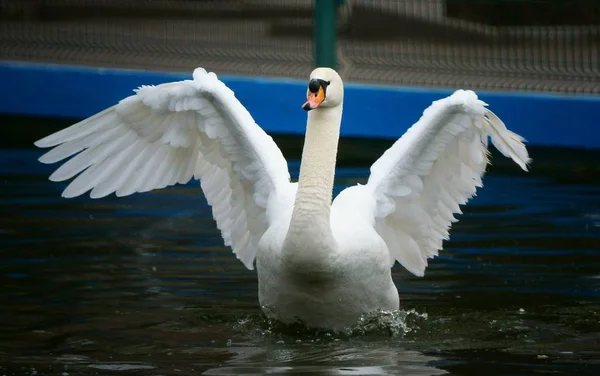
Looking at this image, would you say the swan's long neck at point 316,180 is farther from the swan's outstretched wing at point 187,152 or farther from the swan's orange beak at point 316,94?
the swan's outstretched wing at point 187,152

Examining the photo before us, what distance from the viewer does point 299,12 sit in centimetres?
1502

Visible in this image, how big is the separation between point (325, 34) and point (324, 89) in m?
7.50

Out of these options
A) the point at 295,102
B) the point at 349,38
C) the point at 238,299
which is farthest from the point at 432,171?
the point at 349,38

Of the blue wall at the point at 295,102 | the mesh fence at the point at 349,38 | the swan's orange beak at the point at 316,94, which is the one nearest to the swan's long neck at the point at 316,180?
the swan's orange beak at the point at 316,94

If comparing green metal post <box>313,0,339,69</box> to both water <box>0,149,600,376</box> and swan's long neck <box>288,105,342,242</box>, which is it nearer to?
water <box>0,149,600,376</box>

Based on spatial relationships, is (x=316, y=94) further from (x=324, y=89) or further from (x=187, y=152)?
(x=187, y=152)

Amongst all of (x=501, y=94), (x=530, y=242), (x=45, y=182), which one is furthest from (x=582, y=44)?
(x=45, y=182)

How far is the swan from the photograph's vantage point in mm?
7016

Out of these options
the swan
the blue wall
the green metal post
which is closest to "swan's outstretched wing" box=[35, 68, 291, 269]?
the swan

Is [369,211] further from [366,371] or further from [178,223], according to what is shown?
[178,223]

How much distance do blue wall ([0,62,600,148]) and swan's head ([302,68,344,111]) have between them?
638 cm

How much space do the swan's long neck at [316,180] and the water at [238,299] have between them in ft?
2.02

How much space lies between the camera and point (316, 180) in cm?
702

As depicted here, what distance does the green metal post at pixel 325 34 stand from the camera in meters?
14.5
